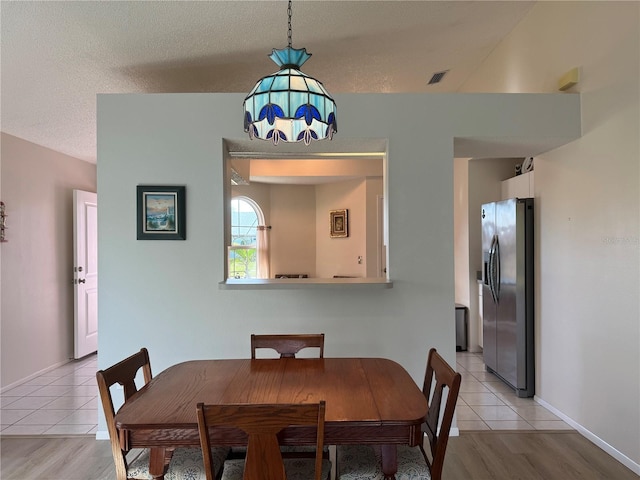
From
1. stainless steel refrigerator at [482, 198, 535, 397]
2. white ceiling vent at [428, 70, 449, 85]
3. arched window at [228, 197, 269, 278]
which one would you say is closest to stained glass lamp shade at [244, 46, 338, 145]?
stainless steel refrigerator at [482, 198, 535, 397]

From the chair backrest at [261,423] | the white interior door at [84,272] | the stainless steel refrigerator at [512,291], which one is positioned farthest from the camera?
the white interior door at [84,272]

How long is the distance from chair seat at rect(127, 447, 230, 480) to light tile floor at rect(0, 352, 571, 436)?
1616 mm

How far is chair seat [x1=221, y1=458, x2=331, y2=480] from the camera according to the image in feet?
5.20

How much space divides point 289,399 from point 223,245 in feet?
5.08

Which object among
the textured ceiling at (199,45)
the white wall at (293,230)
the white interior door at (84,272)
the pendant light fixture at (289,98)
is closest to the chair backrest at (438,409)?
the pendant light fixture at (289,98)

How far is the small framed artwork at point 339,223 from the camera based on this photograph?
22.0 feet

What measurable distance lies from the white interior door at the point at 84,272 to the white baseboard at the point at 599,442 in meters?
4.98

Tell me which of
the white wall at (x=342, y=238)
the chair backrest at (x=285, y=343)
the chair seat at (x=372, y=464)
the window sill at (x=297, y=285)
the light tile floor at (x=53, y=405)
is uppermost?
the white wall at (x=342, y=238)

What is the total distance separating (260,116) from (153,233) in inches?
63.8

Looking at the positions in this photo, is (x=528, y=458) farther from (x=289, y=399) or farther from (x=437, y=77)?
(x=437, y=77)

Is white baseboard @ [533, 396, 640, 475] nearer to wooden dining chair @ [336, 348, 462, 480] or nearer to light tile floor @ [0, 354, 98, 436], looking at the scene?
wooden dining chair @ [336, 348, 462, 480]

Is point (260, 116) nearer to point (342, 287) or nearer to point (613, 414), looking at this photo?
point (342, 287)

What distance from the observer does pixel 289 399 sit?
162 cm

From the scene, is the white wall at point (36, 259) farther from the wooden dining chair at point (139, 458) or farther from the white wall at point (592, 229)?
the white wall at point (592, 229)
